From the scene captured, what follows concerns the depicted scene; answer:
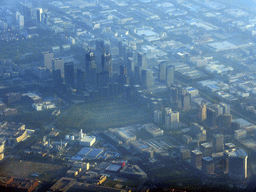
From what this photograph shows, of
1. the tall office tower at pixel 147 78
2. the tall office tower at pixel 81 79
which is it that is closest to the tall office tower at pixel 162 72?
the tall office tower at pixel 147 78

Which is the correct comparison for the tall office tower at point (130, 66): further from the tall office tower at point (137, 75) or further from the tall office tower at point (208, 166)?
the tall office tower at point (208, 166)

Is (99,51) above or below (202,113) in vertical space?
below

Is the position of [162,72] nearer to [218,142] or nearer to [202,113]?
[202,113]

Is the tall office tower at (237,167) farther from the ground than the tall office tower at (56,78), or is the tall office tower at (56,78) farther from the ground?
the tall office tower at (237,167)

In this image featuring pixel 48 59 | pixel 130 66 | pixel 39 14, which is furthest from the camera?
pixel 39 14

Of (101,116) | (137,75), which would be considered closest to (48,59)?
(137,75)

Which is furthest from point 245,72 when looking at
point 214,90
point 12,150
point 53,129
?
point 12,150

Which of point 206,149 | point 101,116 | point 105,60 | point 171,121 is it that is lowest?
point 101,116
